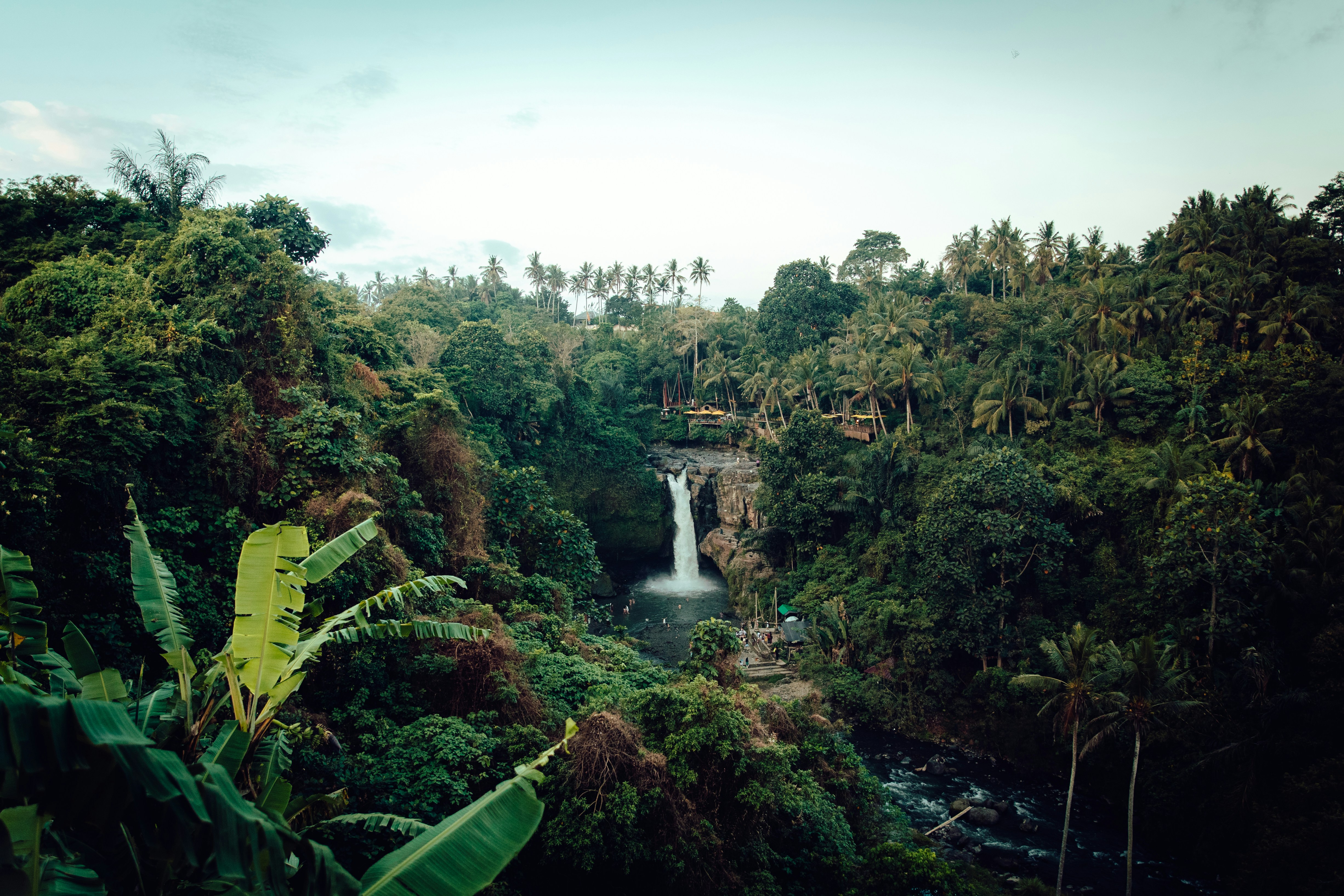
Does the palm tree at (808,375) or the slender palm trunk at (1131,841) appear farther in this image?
the palm tree at (808,375)

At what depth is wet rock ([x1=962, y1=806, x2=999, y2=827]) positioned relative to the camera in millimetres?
18531

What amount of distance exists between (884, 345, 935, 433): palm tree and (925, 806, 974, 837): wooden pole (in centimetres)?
1753

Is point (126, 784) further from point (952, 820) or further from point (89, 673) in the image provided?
point (952, 820)

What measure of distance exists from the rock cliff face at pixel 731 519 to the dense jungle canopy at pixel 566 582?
1394mm

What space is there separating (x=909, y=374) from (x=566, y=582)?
20033 mm

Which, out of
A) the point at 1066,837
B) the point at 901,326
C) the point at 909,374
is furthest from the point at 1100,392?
the point at 1066,837

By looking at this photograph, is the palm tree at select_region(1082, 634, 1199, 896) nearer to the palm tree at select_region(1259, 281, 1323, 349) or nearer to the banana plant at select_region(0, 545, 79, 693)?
the palm tree at select_region(1259, 281, 1323, 349)

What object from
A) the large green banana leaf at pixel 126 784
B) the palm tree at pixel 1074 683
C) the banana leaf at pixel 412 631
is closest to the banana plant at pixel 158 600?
the banana leaf at pixel 412 631

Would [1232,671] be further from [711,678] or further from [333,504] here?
[333,504]

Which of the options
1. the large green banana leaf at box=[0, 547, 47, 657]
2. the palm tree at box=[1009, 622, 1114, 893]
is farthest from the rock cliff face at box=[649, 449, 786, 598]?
the large green banana leaf at box=[0, 547, 47, 657]

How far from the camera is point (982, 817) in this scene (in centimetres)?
1858

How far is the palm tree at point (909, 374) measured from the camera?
32375 millimetres

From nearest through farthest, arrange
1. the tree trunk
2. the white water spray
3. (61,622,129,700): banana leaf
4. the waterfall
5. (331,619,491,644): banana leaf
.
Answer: (61,622,129,700): banana leaf → (331,619,491,644): banana leaf → the tree trunk → the white water spray → the waterfall

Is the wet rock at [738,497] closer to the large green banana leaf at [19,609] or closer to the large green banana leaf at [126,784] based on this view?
the large green banana leaf at [19,609]
